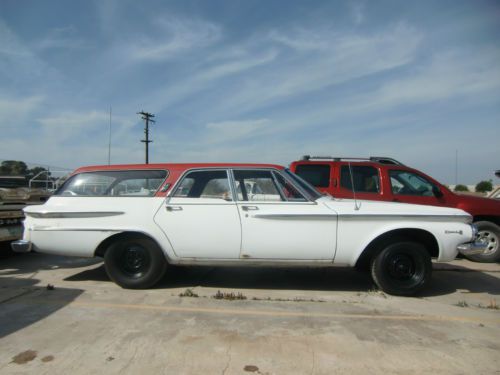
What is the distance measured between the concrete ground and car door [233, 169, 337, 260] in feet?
1.77

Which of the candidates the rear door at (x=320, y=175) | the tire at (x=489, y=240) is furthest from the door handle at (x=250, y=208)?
the tire at (x=489, y=240)

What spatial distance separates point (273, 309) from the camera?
14.5ft

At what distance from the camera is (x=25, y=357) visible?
318 cm

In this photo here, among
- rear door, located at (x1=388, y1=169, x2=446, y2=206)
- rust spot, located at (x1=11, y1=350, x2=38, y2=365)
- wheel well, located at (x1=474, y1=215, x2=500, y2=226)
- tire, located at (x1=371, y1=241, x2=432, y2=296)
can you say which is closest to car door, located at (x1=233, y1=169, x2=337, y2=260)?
tire, located at (x1=371, y1=241, x2=432, y2=296)

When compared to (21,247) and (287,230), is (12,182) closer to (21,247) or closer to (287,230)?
(21,247)

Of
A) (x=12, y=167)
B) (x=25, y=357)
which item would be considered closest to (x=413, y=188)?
(x=25, y=357)

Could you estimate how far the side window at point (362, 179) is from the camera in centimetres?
770

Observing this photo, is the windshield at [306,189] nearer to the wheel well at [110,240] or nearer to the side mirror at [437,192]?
the wheel well at [110,240]

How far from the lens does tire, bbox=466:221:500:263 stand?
299 inches

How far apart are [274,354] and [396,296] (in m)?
2.32

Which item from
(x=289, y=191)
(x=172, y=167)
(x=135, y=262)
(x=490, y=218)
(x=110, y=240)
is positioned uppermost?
(x=172, y=167)

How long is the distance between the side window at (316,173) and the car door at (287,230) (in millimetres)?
2908

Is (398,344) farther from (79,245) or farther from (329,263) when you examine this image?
(79,245)

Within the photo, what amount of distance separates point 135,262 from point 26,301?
4.18 feet
